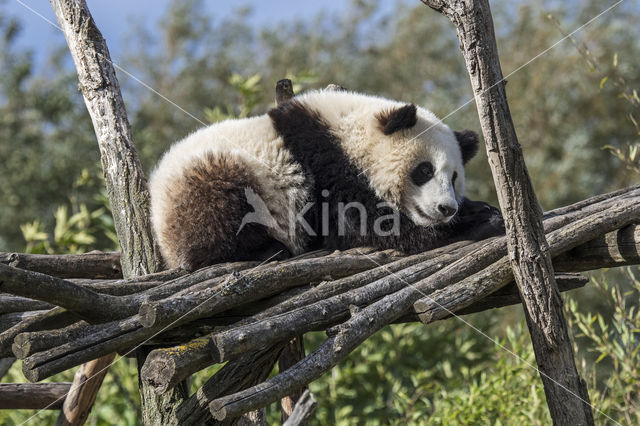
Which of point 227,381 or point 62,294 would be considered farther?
point 227,381

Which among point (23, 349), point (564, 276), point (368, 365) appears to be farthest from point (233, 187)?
point (368, 365)

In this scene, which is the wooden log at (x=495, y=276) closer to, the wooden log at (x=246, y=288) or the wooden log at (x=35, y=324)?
the wooden log at (x=246, y=288)

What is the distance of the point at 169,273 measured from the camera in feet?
10.5

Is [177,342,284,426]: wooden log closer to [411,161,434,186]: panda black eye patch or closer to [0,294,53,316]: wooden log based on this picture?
[0,294,53,316]: wooden log

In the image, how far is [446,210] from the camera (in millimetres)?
3639

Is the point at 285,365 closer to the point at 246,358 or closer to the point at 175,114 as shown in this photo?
the point at 246,358

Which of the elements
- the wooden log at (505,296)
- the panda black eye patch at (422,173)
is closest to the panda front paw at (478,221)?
the panda black eye patch at (422,173)

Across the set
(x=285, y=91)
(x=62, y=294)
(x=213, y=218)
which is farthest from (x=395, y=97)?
(x=62, y=294)

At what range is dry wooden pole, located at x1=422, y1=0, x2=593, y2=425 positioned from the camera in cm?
260

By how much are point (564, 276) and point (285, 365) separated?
69.4 inches

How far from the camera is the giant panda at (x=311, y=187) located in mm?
3531

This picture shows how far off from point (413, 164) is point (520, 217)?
115 cm

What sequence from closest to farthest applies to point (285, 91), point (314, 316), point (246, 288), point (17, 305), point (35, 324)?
1. point (35, 324)
2. point (314, 316)
3. point (246, 288)
4. point (17, 305)
5. point (285, 91)

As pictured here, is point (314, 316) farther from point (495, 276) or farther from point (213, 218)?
point (213, 218)
